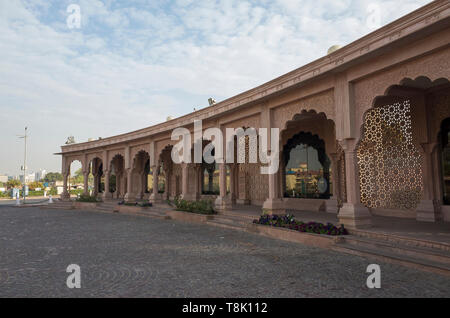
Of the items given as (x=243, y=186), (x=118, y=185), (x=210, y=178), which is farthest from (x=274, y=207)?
(x=118, y=185)

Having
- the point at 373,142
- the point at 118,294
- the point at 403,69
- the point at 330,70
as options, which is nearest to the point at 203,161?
the point at 373,142

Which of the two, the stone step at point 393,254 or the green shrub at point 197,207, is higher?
the green shrub at point 197,207

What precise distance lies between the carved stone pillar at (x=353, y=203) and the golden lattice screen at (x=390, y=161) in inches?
76.8

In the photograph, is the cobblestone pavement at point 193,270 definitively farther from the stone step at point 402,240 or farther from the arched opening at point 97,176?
the arched opening at point 97,176

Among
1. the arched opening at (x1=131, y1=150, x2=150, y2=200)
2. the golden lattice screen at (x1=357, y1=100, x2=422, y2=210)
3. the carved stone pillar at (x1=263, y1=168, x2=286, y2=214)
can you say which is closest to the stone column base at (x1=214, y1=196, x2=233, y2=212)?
the carved stone pillar at (x1=263, y1=168, x2=286, y2=214)

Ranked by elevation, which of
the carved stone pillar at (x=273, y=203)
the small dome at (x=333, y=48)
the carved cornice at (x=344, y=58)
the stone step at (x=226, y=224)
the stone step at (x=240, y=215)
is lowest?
the stone step at (x=226, y=224)

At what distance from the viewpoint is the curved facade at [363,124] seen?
6047mm

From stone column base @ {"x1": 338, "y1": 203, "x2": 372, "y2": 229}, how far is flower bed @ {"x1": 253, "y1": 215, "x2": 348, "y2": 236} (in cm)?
25

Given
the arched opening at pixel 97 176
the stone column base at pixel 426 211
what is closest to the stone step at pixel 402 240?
the stone column base at pixel 426 211

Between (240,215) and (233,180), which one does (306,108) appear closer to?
(240,215)

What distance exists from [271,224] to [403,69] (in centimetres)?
491

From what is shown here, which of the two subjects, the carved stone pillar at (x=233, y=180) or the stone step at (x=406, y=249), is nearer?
the stone step at (x=406, y=249)

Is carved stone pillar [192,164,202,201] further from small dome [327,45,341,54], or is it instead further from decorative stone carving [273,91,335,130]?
small dome [327,45,341,54]

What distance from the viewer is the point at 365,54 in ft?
21.4
